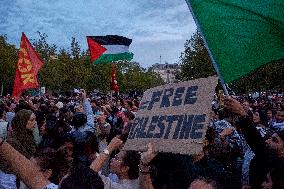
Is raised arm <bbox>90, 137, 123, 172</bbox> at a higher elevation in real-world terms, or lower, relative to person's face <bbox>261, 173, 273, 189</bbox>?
lower

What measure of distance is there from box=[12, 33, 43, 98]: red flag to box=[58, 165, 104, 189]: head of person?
10167 mm

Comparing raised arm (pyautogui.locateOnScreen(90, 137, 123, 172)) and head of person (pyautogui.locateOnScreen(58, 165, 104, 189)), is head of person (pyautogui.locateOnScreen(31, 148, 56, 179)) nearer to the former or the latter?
raised arm (pyautogui.locateOnScreen(90, 137, 123, 172))

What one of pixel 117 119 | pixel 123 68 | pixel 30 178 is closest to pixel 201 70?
pixel 117 119

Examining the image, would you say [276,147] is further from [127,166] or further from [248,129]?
[127,166]

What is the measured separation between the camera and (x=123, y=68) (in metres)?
99.5

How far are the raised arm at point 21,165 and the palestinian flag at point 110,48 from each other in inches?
323

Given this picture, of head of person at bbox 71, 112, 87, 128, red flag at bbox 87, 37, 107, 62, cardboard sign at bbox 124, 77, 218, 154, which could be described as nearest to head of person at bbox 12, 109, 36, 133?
head of person at bbox 71, 112, 87, 128

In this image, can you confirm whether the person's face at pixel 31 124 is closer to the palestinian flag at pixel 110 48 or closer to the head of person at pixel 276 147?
the head of person at pixel 276 147

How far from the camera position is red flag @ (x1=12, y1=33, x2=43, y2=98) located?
12.8 m

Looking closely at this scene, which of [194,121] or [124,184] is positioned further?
[124,184]

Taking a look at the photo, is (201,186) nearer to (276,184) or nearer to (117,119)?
(276,184)

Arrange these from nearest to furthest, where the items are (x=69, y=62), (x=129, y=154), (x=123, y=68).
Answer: (x=129, y=154)
(x=69, y=62)
(x=123, y=68)

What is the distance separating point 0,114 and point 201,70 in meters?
35.5

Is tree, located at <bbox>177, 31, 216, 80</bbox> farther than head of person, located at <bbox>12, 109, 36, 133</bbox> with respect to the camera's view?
Yes
